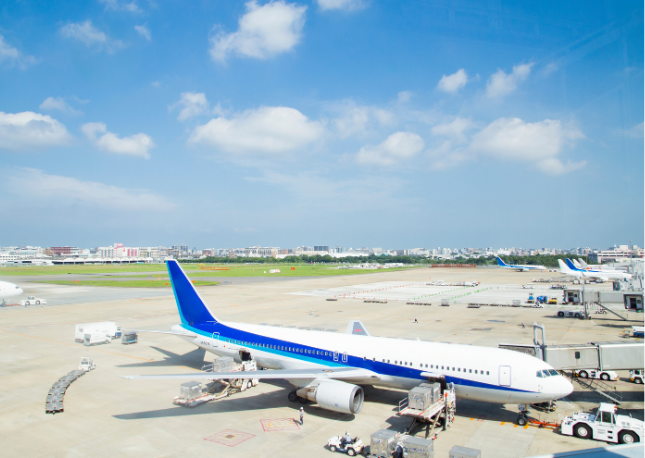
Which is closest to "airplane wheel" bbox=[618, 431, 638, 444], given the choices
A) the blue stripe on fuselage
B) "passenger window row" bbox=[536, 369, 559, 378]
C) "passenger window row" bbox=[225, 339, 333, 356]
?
"passenger window row" bbox=[536, 369, 559, 378]

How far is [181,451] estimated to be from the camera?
16141 mm

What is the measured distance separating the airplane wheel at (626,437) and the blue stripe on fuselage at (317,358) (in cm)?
386

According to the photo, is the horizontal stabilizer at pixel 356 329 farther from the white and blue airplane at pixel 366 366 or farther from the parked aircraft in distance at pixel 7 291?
the parked aircraft in distance at pixel 7 291

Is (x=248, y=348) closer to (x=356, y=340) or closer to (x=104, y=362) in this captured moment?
(x=356, y=340)

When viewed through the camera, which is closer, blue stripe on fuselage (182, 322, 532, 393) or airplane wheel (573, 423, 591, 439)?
airplane wheel (573, 423, 591, 439)

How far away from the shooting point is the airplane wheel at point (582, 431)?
56.7 feet

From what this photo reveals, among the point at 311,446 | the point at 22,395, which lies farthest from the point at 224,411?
the point at 22,395

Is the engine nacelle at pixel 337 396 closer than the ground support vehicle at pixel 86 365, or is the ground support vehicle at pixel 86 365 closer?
the engine nacelle at pixel 337 396

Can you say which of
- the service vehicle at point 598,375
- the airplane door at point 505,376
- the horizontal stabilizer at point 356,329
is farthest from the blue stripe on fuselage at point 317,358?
the service vehicle at point 598,375

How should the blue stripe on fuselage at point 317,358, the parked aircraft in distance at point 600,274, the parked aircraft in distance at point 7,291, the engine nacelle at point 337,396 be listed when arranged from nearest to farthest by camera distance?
1. the engine nacelle at point 337,396
2. the blue stripe on fuselage at point 317,358
3. the parked aircraft in distance at point 7,291
4. the parked aircraft in distance at point 600,274

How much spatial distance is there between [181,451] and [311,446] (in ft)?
17.2

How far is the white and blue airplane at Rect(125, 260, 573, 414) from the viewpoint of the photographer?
18.3 metres

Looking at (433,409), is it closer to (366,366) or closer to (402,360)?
(402,360)

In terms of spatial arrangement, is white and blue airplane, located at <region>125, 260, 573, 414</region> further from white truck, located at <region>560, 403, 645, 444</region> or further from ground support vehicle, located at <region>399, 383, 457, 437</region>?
white truck, located at <region>560, 403, 645, 444</region>
